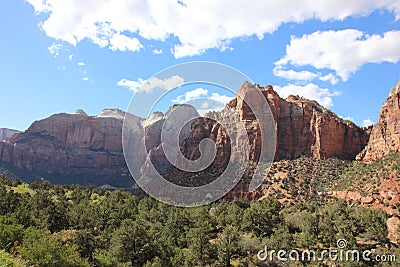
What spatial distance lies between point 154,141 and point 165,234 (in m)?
73.4

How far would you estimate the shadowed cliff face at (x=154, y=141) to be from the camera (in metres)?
94.6

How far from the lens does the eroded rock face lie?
7431 cm

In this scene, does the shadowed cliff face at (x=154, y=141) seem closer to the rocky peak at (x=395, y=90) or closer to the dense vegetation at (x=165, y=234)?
the dense vegetation at (x=165, y=234)

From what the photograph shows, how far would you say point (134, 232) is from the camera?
33.0 metres

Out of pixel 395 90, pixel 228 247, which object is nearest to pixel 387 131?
pixel 395 90

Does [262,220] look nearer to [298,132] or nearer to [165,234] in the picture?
[165,234]

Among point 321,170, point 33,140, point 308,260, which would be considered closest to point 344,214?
Answer: point 308,260

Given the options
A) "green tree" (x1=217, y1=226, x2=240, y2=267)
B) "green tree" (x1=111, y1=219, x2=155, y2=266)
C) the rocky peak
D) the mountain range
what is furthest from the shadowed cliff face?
the rocky peak

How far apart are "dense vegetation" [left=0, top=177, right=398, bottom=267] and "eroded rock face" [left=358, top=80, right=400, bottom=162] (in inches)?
1469

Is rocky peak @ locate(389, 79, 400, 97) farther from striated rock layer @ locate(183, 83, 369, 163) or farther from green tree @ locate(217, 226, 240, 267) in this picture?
green tree @ locate(217, 226, 240, 267)

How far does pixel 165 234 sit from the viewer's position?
41906 millimetres

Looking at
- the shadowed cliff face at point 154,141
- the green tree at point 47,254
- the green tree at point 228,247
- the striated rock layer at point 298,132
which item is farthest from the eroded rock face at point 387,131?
the green tree at point 47,254

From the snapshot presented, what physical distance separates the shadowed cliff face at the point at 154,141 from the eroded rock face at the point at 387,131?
533 inches

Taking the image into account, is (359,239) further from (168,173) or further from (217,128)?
(217,128)
